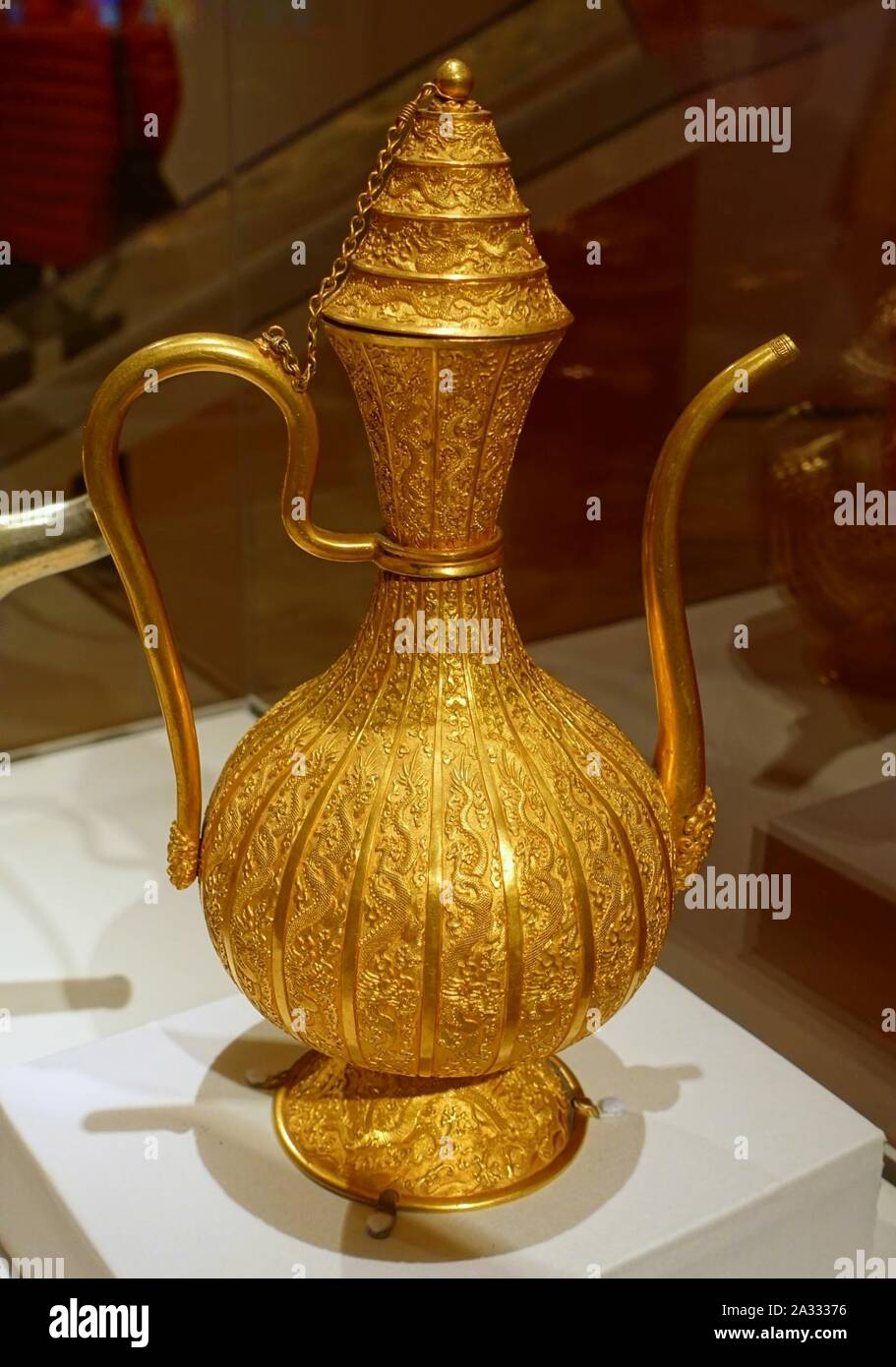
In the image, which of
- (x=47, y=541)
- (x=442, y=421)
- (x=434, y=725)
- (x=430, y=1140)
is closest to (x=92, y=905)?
(x=47, y=541)

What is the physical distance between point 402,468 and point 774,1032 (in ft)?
2.70

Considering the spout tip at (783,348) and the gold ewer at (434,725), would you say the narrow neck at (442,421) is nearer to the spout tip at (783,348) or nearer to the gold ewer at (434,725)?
the gold ewer at (434,725)

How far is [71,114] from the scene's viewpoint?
1.83 metres

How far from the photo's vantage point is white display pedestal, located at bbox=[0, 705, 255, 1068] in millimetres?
1497

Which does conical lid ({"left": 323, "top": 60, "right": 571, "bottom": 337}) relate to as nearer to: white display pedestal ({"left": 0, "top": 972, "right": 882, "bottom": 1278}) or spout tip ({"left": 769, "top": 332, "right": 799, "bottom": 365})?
spout tip ({"left": 769, "top": 332, "right": 799, "bottom": 365})

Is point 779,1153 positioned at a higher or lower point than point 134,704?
lower

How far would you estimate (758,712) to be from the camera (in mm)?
1536

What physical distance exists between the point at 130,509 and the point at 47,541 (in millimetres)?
270

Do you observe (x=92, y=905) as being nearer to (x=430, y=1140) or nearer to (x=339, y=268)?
(x=430, y=1140)

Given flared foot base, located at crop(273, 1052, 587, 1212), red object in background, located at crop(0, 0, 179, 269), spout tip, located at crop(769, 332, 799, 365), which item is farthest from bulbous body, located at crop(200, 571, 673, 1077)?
red object in background, located at crop(0, 0, 179, 269)

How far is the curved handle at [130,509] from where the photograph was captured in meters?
0.99

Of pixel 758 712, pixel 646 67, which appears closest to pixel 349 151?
pixel 646 67

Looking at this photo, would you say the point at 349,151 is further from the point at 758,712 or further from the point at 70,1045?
the point at 70,1045

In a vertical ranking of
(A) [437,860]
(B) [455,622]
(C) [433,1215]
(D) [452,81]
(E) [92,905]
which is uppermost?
(D) [452,81]
